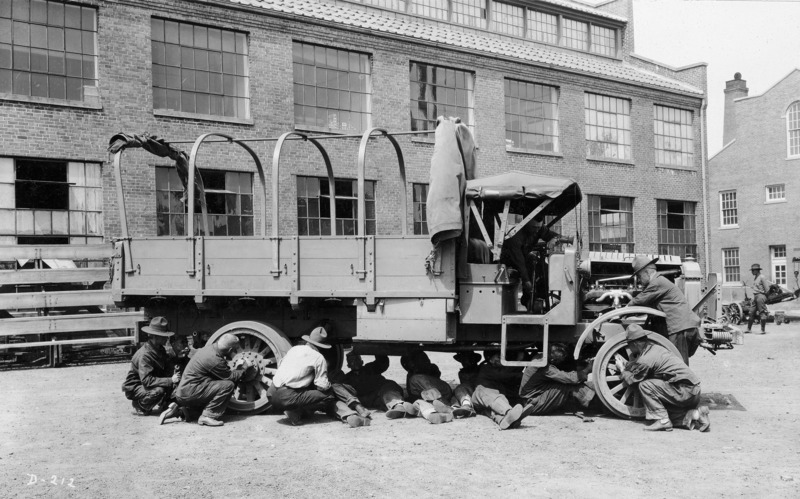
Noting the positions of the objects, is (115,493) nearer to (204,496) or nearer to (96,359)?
(204,496)

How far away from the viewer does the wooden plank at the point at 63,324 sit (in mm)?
13305

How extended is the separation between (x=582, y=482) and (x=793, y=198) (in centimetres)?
3406

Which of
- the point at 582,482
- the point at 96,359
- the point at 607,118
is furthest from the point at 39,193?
the point at 607,118

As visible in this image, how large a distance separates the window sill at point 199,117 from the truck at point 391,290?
7.26 meters

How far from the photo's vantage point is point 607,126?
24.6m

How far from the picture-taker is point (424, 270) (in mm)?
8797

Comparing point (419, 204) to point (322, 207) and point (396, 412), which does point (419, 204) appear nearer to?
point (322, 207)

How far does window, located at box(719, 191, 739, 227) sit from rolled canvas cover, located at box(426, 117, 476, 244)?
32733mm

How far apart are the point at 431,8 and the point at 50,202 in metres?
13.5

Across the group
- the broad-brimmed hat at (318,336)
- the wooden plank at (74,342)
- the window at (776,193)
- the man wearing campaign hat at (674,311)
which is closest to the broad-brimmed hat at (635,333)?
the man wearing campaign hat at (674,311)

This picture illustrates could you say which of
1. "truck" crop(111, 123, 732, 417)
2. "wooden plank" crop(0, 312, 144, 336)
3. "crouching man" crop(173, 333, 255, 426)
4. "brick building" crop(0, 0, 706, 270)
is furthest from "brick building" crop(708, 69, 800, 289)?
"crouching man" crop(173, 333, 255, 426)

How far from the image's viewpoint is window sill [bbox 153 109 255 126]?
16.5 m

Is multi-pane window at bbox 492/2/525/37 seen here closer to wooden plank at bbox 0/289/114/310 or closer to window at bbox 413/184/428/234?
window at bbox 413/184/428/234

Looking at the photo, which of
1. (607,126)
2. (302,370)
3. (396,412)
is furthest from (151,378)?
(607,126)
